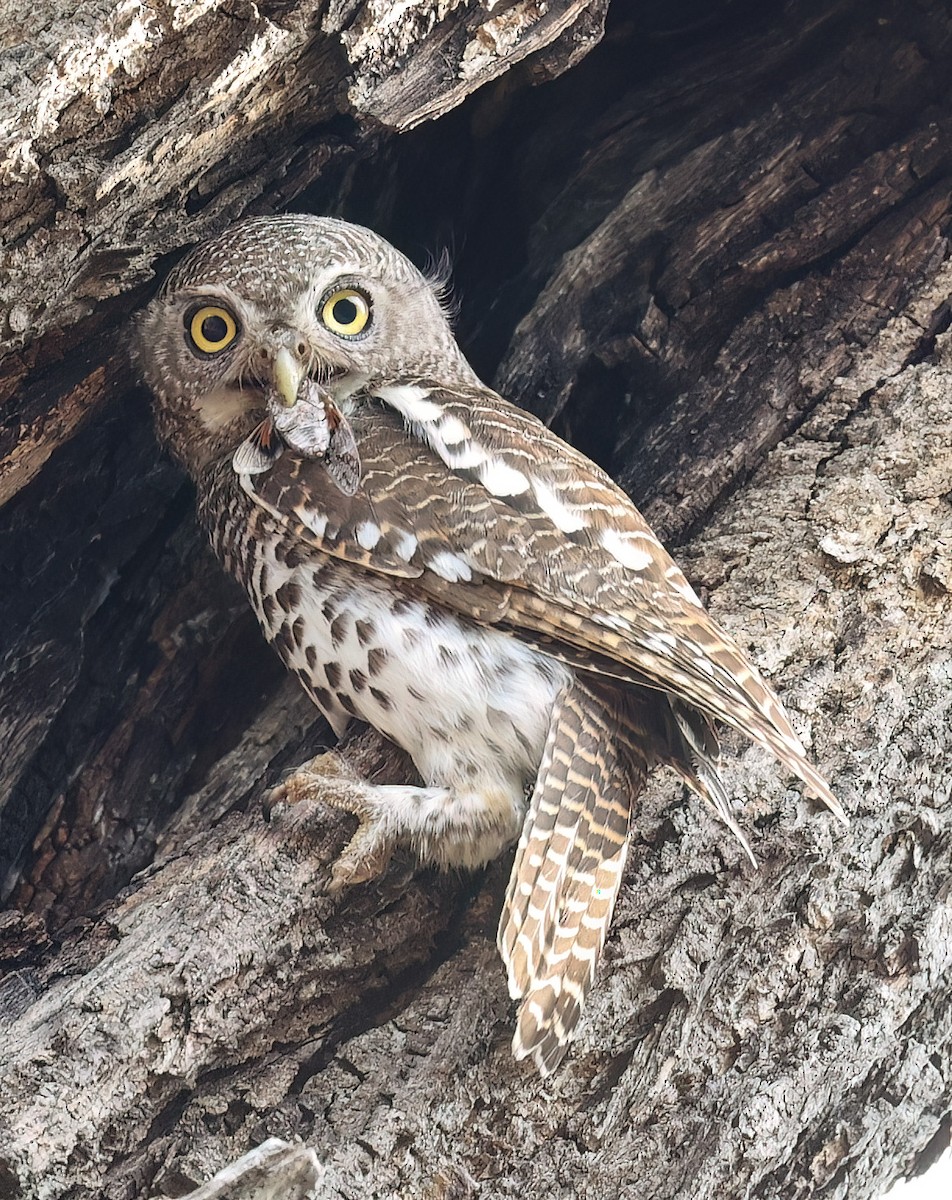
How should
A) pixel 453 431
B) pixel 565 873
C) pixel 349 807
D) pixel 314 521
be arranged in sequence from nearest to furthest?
1. pixel 565 873
2. pixel 349 807
3. pixel 314 521
4. pixel 453 431

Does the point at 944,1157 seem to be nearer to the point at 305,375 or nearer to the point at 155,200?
the point at 305,375

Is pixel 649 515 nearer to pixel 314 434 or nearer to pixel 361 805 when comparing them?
pixel 314 434

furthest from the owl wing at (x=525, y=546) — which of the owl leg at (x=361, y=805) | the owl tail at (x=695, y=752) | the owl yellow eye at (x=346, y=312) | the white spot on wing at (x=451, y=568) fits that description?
the owl leg at (x=361, y=805)

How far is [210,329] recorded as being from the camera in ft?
7.93

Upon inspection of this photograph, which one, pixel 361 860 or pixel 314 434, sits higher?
pixel 314 434

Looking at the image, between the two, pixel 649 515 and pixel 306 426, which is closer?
pixel 306 426

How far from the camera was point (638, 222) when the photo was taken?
9.59ft

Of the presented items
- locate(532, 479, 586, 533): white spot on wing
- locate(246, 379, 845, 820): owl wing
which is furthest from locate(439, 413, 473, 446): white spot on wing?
locate(532, 479, 586, 533): white spot on wing

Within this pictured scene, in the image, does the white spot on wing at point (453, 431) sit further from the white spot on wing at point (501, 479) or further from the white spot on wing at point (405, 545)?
the white spot on wing at point (405, 545)

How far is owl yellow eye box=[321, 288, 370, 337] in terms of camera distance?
2418 millimetres

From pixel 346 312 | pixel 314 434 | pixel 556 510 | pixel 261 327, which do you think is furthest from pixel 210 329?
pixel 556 510

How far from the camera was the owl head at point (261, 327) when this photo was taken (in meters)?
2.31

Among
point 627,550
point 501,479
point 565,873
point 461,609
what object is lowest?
point 565,873

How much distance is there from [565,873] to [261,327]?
123cm
